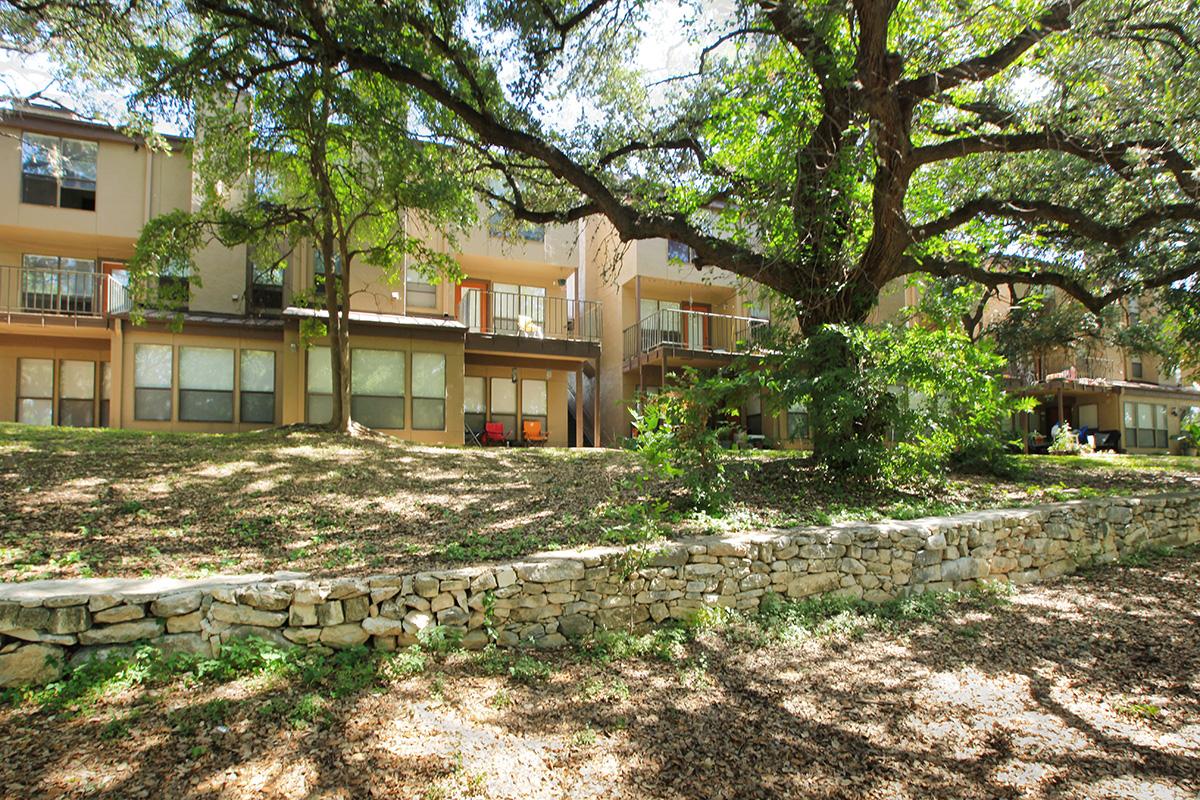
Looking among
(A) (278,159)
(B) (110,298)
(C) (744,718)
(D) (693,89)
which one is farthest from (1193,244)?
(B) (110,298)

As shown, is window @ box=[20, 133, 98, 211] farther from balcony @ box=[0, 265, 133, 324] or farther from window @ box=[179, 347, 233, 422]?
window @ box=[179, 347, 233, 422]

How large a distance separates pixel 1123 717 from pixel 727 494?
3294 mm

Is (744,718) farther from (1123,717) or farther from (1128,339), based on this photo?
(1128,339)

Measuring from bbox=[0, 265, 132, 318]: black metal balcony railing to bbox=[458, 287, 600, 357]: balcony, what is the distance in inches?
291

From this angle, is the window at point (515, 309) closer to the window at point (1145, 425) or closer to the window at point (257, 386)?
the window at point (257, 386)

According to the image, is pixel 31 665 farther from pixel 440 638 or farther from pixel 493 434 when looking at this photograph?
pixel 493 434

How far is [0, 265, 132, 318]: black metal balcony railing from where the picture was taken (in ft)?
46.5

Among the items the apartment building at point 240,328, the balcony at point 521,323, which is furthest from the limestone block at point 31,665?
the balcony at point 521,323

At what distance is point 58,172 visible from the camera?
14523 millimetres

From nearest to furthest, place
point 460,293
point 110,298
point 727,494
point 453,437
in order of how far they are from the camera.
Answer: point 727,494
point 110,298
point 453,437
point 460,293

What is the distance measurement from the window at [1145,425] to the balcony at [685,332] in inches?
652

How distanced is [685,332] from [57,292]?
14.9m

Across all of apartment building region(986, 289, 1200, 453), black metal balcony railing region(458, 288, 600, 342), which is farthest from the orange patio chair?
apartment building region(986, 289, 1200, 453)

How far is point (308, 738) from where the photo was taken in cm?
335
